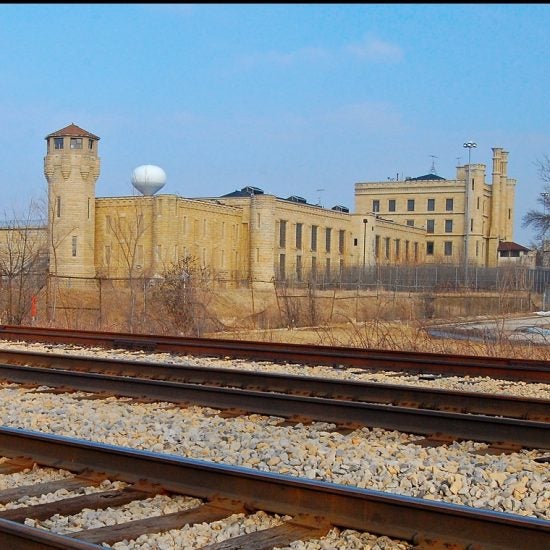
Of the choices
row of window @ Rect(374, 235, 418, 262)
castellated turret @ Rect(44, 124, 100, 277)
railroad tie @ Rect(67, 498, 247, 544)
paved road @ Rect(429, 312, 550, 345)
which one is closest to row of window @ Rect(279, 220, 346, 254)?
row of window @ Rect(374, 235, 418, 262)

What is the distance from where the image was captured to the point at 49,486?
20.7ft

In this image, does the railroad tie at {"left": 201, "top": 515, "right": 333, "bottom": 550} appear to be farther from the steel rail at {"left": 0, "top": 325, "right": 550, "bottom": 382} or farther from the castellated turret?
the castellated turret

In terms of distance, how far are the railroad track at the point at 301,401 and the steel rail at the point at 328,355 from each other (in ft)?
9.63

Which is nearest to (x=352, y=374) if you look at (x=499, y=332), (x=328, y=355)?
(x=328, y=355)

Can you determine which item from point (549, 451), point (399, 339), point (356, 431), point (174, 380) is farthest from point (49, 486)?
point (399, 339)

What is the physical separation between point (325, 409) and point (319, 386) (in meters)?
1.63

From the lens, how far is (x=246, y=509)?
574 centimetres

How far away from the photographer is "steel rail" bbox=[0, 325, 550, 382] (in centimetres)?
1325

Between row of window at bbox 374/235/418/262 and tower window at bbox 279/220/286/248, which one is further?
row of window at bbox 374/235/418/262

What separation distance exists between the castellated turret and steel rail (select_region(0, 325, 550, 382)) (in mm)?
50864

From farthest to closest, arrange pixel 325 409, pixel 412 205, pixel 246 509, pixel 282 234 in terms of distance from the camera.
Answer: pixel 412 205, pixel 282 234, pixel 325 409, pixel 246 509

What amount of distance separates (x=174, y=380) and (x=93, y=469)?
5.66 metres

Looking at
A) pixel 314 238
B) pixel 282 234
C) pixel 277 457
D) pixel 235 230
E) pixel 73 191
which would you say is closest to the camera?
pixel 277 457

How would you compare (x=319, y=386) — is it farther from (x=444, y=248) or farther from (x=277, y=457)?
(x=444, y=248)
